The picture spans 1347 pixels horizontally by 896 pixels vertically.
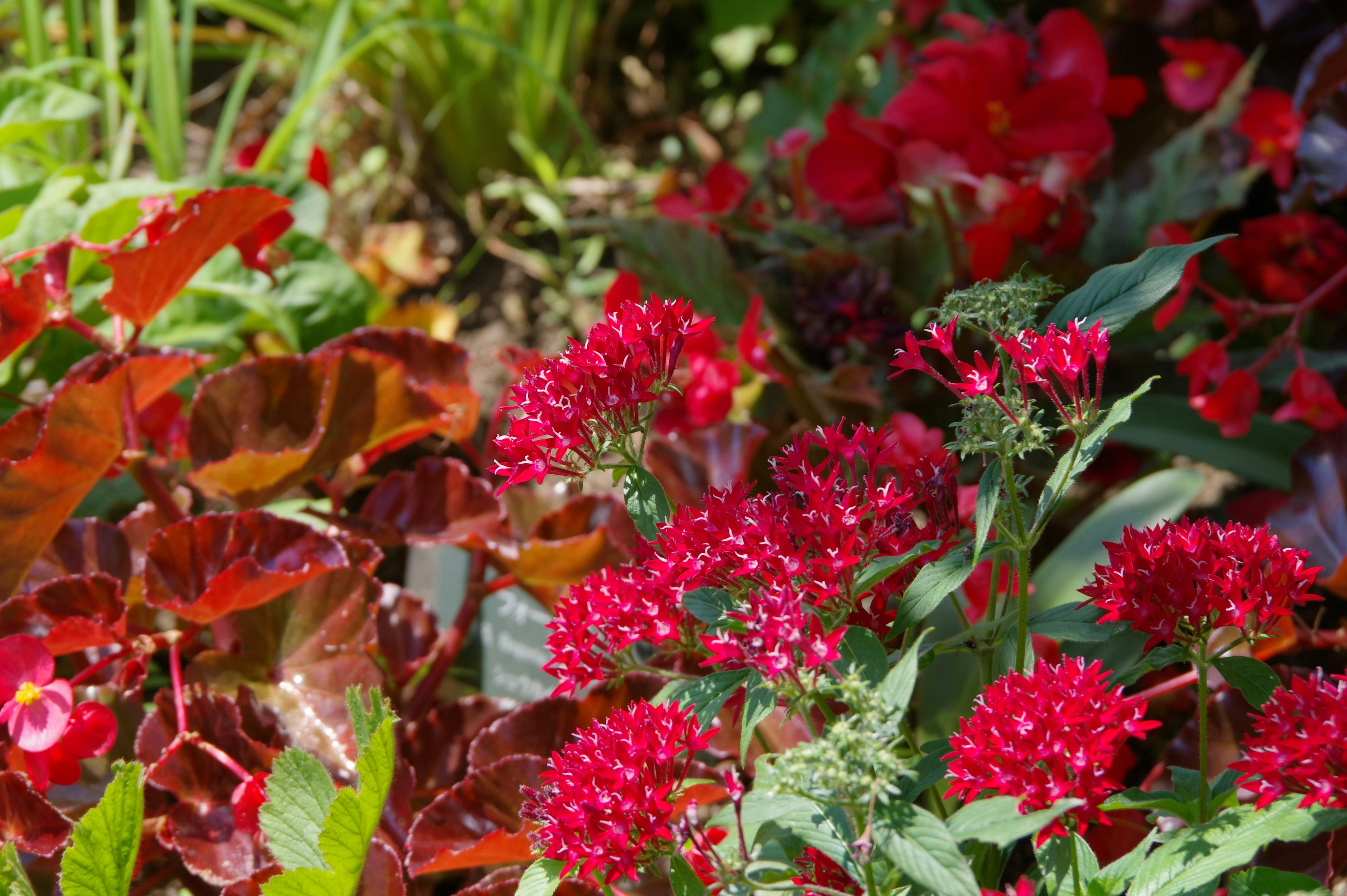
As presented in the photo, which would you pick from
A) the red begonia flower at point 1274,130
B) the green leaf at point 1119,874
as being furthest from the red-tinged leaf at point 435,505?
the red begonia flower at point 1274,130

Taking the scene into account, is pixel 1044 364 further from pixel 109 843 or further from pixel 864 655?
pixel 109 843

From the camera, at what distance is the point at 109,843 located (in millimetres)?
583

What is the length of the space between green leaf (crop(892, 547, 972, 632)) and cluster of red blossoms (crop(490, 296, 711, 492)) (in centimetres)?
16

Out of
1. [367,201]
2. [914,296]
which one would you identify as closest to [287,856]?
[914,296]

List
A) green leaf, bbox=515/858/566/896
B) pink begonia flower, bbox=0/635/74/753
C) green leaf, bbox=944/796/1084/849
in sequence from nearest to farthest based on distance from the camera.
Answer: green leaf, bbox=944/796/1084/849 < green leaf, bbox=515/858/566/896 < pink begonia flower, bbox=0/635/74/753

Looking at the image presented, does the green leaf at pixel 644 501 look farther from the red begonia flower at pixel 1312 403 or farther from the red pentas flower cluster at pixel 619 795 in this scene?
the red begonia flower at pixel 1312 403

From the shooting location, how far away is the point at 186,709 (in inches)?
31.3

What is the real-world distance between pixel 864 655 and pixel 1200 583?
16 centimetres

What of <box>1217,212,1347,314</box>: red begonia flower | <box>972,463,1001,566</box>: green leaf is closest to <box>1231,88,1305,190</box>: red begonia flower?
<box>1217,212,1347,314</box>: red begonia flower

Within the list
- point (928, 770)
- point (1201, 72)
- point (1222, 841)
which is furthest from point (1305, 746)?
point (1201, 72)

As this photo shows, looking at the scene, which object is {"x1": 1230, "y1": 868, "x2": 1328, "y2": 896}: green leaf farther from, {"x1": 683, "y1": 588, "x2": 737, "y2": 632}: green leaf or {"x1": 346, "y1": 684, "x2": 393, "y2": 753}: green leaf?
{"x1": 346, "y1": 684, "x2": 393, "y2": 753}: green leaf

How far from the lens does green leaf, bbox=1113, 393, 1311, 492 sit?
1.07 meters

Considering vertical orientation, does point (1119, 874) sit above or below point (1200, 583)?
below

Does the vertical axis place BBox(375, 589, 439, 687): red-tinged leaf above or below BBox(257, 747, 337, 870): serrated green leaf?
below
